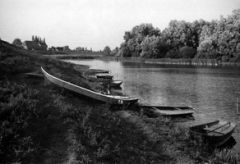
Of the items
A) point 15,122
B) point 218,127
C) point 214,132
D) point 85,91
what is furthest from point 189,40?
point 15,122

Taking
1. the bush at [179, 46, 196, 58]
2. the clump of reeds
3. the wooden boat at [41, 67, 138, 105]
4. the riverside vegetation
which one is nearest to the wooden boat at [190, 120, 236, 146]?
the riverside vegetation

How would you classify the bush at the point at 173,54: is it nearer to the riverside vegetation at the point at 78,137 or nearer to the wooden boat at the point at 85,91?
the wooden boat at the point at 85,91

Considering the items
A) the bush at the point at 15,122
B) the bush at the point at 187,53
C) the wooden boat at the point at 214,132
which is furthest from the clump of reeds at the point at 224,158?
the bush at the point at 187,53

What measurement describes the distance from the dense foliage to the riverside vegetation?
90200 millimetres

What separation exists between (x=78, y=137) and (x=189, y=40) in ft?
411

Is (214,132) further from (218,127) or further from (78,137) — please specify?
Answer: (78,137)

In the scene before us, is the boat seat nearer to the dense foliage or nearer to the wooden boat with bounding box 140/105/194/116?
the wooden boat with bounding box 140/105/194/116

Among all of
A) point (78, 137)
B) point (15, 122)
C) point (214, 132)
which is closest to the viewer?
point (15, 122)

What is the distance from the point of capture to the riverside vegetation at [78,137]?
34.4 feet

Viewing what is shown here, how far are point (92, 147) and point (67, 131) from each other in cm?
176

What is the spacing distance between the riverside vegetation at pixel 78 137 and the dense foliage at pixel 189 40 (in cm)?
9020

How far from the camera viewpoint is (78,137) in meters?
11.8

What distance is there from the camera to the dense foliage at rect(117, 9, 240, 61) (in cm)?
9925

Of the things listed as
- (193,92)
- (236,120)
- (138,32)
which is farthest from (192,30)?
(236,120)
